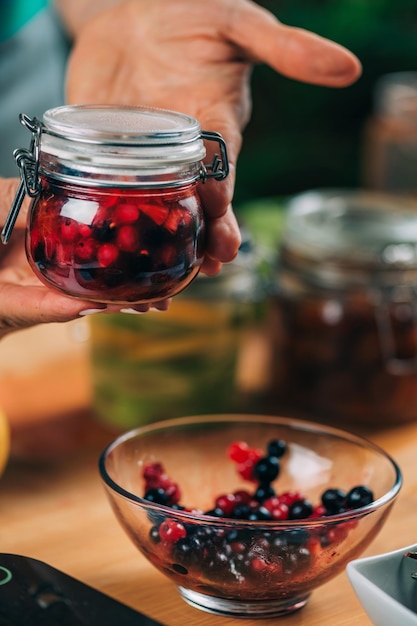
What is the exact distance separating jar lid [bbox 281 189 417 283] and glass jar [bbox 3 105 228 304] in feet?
1.89

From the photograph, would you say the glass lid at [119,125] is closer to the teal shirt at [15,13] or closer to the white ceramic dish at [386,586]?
the white ceramic dish at [386,586]

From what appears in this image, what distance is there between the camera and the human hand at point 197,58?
3.36 ft

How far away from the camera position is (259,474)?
953mm

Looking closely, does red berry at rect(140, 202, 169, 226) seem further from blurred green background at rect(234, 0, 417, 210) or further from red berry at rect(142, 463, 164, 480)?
blurred green background at rect(234, 0, 417, 210)

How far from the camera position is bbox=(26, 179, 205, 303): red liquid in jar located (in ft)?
2.36

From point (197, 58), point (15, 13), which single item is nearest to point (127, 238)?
point (197, 58)

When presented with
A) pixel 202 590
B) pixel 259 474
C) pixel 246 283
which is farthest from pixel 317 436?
pixel 246 283

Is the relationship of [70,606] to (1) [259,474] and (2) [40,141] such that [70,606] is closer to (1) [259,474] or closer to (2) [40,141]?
(1) [259,474]

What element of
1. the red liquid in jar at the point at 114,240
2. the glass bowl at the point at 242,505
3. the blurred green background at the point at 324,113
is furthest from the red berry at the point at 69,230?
the blurred green background at the point at 324,113

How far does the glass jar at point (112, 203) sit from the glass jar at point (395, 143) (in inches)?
67.8

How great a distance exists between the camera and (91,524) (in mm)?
1016

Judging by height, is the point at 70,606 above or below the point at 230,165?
below

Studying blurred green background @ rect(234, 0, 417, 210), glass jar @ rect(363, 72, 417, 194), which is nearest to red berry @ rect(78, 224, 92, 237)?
glass jar @ rect(363, 72, 417, 194)

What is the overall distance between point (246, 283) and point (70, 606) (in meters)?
0.64
